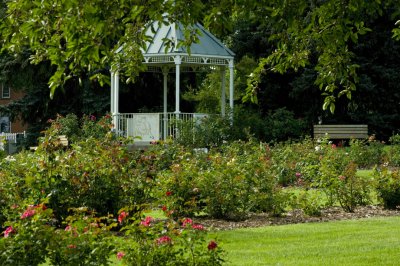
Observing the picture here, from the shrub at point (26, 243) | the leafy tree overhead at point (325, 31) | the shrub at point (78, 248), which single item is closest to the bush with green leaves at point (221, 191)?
the leafy tree overhead at point (325, 31)

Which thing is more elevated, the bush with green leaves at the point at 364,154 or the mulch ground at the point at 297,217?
the bush with green leaves at the point at 364,154

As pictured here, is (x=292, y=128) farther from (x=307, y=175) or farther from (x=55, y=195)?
(x=55, y=195)

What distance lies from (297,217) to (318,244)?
7.98 ft

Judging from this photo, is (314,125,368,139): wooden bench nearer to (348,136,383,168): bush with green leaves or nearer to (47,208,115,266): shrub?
(348,136,383,168): bush with green leaves

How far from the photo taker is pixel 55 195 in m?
9.59

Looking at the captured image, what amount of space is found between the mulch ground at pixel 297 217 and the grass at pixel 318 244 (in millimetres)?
438

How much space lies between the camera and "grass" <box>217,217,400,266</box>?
310 inches

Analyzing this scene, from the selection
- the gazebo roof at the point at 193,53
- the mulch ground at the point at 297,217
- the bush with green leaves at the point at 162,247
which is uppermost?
the gazebo roof at the point at 193,53

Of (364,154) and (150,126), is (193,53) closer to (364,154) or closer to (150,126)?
(150,126)

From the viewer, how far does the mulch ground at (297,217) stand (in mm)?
10492

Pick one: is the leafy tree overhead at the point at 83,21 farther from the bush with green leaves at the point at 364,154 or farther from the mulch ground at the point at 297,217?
the bush with green leaves at the point at 364,154

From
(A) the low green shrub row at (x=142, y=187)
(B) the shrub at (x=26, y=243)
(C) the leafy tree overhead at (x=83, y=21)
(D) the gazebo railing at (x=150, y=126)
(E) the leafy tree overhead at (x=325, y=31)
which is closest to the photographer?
(B) the shrub at (x=26, y=243)

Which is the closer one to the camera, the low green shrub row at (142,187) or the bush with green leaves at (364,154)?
the low green shrub row at (142,187)

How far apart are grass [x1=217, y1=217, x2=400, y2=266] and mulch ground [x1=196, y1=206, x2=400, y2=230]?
1.44ft
